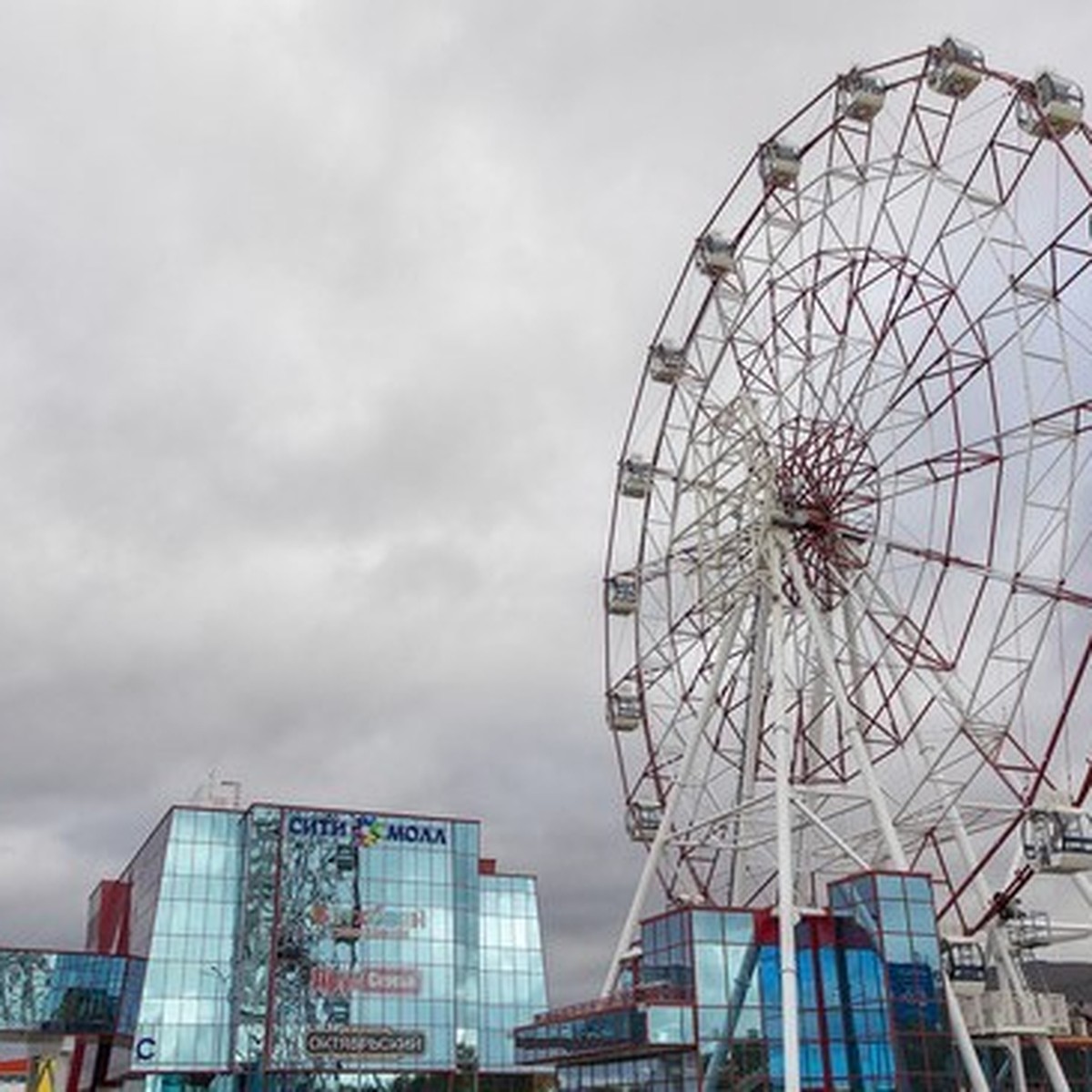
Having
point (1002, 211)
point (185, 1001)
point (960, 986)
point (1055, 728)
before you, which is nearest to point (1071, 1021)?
point (960, 986)

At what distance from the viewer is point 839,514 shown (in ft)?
171

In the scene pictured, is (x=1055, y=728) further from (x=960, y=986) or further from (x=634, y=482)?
(x=634, y=482)

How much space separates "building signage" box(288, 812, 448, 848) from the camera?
85.4 metres

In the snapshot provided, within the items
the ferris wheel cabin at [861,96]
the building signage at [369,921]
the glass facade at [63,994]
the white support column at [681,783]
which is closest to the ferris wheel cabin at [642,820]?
the white support column at [681,783]

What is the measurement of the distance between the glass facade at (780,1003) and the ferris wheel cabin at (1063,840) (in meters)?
6.31

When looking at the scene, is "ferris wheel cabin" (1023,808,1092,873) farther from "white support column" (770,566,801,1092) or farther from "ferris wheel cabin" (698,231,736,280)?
"ferris wheel cabin" (698,231,736,280)

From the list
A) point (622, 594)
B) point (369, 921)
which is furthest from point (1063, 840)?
point (369, 921)

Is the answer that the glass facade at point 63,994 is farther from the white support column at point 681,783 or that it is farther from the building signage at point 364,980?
the white support column at point 681,783

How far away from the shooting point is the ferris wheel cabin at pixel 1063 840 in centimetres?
4212

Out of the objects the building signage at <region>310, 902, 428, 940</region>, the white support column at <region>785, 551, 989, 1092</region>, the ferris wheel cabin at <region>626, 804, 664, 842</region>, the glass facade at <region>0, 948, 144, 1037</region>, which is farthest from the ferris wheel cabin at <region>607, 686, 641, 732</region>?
the glass facade at <region>0, 948, 144, 1037</region>

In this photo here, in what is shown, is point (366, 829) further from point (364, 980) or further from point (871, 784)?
point (871, 784)

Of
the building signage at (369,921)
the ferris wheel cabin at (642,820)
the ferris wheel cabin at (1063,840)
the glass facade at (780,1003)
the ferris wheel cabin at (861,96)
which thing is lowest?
the glass facade at (780,1003)

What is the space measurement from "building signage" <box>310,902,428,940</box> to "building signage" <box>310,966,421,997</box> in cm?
188

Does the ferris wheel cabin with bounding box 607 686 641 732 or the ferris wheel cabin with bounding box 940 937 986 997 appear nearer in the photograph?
the ferris wheel cabin with bounding box 940 937 986 997
